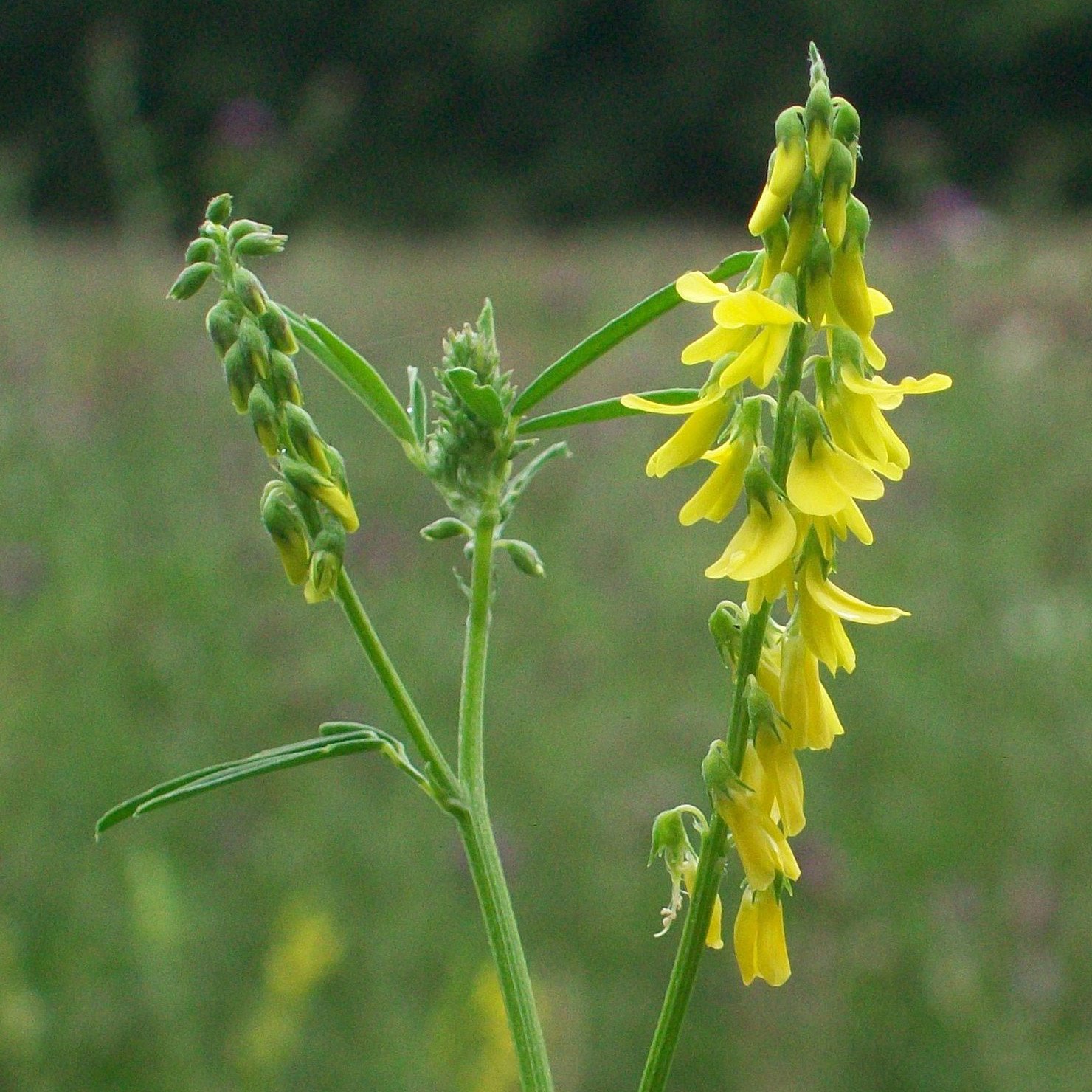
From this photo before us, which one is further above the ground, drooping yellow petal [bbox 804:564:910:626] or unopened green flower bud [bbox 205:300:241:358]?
unopened green flower bud [bbox 205:300:241:358]

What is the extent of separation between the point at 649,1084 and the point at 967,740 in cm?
435

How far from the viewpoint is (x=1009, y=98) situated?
22391 mm

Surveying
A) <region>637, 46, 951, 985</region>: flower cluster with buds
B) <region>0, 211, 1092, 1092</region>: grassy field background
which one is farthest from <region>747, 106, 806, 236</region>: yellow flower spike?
<region>0, 211, 1092, 1092</region>: grassy field background

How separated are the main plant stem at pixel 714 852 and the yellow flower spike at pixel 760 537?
0.02m

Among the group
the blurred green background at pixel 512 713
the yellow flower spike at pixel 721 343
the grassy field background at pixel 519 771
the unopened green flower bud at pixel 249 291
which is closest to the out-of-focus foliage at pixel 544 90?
the blurred green background at pixel 512 713

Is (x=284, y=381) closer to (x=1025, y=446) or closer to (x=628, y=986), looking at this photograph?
(x=628, y=986)

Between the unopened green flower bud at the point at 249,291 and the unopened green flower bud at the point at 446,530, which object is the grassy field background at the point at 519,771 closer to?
the unopened green flower bud at the point at 446,530

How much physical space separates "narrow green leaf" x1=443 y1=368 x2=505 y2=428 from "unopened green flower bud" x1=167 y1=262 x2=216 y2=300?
0.15 meters

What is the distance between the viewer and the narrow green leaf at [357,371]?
37.5 inches

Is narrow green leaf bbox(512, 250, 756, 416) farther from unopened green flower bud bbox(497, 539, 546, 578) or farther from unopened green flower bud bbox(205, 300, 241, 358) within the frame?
unopened green flower bud bbox(205, 300, 241, 358)

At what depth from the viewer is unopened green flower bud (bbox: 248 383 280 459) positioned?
813mm

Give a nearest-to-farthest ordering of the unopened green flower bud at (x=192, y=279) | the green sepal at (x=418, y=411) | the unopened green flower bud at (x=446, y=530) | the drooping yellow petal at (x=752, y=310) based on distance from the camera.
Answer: the drooping yellow petal at (x=752, y=310)
the unopened green flower bud at (x=192, y=279)
the unopened green flower bud at (x=446, y=530)
the green sepal at (x=418, y=411)

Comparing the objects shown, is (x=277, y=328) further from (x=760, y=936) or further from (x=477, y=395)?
(x=760, y=936)

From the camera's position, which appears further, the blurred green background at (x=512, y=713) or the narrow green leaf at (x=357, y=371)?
the blurred green background at (x=512, y=713)
